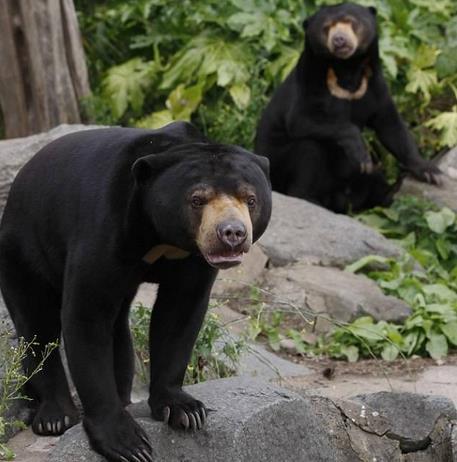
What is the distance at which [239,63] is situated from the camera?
11570 millimetres

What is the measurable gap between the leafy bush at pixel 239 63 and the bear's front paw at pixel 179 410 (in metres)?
6.53

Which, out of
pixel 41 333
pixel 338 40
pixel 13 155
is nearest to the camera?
pixel 41 333

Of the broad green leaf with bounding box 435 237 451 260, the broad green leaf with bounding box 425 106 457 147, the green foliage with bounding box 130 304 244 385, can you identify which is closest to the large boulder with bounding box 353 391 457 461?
the green foliage with bounding box 130 304 244 385

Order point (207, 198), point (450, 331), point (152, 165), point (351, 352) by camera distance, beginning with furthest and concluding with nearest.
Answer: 1. point (450, 331)
2. point (351, 352)
3. point (152, 165)
4. point (207, 198)

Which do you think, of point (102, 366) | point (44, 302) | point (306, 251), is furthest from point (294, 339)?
point (102, 366)

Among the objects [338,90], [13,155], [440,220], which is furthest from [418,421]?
[338,90]

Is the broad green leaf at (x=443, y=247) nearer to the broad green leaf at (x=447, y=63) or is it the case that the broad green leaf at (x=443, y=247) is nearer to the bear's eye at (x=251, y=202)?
the broad green leaf at (x=447, y=63)

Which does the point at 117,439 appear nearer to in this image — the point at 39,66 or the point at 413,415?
the point at 413,415

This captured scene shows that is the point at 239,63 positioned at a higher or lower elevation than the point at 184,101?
higher

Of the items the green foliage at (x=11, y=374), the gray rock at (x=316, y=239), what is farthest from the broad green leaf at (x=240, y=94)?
the green foliage at (x=11, y=374)

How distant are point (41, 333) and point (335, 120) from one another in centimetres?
631

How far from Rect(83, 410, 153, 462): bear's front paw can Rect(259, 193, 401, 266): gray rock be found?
4.13 m

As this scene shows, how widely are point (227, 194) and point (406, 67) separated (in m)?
7.90

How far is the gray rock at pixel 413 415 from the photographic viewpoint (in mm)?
5273
